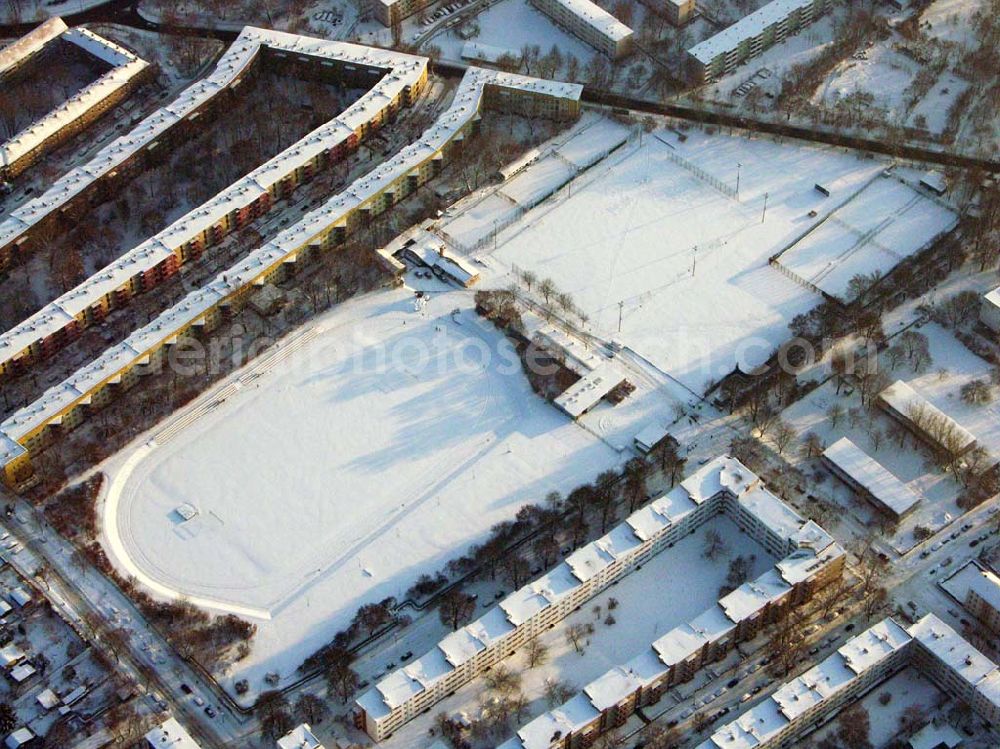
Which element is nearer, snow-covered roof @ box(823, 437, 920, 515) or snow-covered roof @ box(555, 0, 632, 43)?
snow-covered roof @ box(823, 437, 920, 515)

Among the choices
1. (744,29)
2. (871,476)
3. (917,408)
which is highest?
(744,29)

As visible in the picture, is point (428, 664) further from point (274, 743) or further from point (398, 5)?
point (398, 5)

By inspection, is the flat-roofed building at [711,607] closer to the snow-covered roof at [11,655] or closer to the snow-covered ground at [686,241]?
the snow-covered ground at [686,241]

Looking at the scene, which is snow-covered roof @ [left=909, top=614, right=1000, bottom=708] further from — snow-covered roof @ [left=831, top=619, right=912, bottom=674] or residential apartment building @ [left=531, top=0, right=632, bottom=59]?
residential apartment building @ [left=531, top=0, right=632, bottom=59]

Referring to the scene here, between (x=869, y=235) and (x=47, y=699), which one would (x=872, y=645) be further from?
(x=47, y=699)

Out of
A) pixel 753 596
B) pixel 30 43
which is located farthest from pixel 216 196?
pixel 753 596

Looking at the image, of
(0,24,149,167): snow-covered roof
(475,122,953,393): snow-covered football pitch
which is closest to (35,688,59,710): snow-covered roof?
(475,122,953,393): snow-covered football pitch
